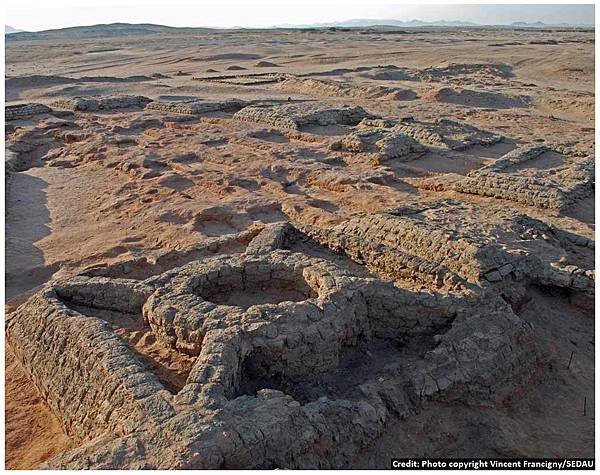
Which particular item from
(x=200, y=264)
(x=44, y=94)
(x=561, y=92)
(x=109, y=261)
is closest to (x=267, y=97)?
(x=44, y=94)

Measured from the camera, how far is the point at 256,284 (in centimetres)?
611

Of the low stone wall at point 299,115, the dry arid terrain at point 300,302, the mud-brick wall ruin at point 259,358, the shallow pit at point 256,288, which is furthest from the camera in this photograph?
the low stone wall at point 299,115

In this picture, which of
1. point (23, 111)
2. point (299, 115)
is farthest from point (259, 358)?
point (23, 111)

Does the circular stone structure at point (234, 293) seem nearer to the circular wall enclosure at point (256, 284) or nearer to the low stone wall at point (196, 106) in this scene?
the circular wall enclosure at point (256, 284)

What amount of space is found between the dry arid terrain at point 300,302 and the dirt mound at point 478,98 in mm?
5097

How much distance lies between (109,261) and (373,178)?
17.9ft

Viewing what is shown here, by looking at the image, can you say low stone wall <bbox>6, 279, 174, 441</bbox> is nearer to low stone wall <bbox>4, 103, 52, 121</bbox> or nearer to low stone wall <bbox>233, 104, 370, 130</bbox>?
low stone wall <bbox>233, 104, 370, 130</bbox>

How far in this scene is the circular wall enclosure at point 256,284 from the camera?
590 cm

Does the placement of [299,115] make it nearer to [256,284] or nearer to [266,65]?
[256,284]

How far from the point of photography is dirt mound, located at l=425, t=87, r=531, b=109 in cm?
1816
